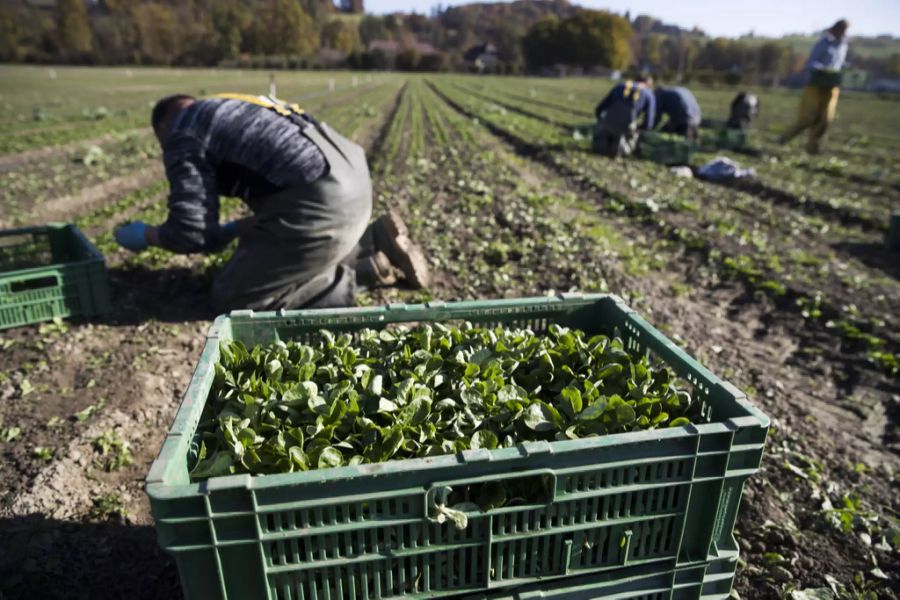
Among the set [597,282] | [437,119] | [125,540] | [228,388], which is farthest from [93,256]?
[437,119]

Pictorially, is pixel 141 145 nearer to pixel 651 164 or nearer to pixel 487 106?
pixel 651 164

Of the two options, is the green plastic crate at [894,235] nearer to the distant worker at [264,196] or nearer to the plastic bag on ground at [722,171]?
the plastic bag on ground at [722,171]

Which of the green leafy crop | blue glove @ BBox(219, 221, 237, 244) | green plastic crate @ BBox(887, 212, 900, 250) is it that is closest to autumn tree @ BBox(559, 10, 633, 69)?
green plastic crate @ BBox(887, 212, 900, 250)

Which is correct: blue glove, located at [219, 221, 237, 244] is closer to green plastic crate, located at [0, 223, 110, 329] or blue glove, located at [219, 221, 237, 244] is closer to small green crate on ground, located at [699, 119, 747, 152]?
green plastic crate, located at [0, 223, 110, 329]

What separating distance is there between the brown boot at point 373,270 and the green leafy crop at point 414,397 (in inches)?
103

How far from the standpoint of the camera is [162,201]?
8.73 m

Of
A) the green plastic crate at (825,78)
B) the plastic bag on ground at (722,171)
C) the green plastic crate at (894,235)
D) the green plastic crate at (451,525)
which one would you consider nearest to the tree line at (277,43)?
the green plastic crate at (825,78)

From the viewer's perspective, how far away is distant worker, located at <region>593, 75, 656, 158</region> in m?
12.2

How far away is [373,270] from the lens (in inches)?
207

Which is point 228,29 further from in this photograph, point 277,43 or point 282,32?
point 282,32

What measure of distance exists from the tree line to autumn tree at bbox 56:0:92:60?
106 mm

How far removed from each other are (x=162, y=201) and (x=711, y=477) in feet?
28.4

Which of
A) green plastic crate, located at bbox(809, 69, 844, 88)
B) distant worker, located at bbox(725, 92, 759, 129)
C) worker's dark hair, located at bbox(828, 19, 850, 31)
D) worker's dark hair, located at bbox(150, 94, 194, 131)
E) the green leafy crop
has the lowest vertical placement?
the green leafy crop

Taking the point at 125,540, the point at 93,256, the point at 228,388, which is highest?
the point at 228,388
